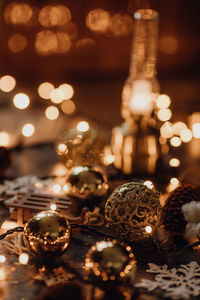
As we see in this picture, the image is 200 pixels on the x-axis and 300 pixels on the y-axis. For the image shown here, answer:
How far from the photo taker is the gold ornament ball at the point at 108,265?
85 centimetres

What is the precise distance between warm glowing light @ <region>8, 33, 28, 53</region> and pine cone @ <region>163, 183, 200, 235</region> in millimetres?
2087

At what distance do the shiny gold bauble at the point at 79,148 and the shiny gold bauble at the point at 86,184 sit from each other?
0.15 m

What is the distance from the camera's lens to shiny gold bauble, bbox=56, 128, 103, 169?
133cm

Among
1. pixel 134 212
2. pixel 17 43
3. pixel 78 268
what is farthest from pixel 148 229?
pixel 17 43

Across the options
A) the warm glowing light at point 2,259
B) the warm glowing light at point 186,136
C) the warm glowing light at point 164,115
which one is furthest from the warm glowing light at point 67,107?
the warm glowing light at point 2,259

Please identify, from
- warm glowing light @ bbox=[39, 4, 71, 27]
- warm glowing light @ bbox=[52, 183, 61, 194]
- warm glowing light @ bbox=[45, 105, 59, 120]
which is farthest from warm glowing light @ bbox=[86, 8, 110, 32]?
warm glowing light @ bbox=[52, 183, 61, 194]

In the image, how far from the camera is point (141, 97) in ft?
5.02

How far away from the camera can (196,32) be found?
3334mm

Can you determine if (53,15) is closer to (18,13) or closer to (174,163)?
(18,13)

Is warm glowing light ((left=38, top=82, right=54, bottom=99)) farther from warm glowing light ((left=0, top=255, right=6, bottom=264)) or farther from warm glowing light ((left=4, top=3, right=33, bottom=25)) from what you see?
warm glowing light ((left=0, top=255, right=6, bottom=264))

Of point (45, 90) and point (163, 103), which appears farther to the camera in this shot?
point (45, 90)

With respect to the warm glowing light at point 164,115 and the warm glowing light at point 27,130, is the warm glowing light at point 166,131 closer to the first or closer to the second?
the warm glowing light at point 164,115

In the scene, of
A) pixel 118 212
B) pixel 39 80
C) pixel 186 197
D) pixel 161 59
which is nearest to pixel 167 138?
pixel 186 197

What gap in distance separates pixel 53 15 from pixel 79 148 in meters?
1.83
